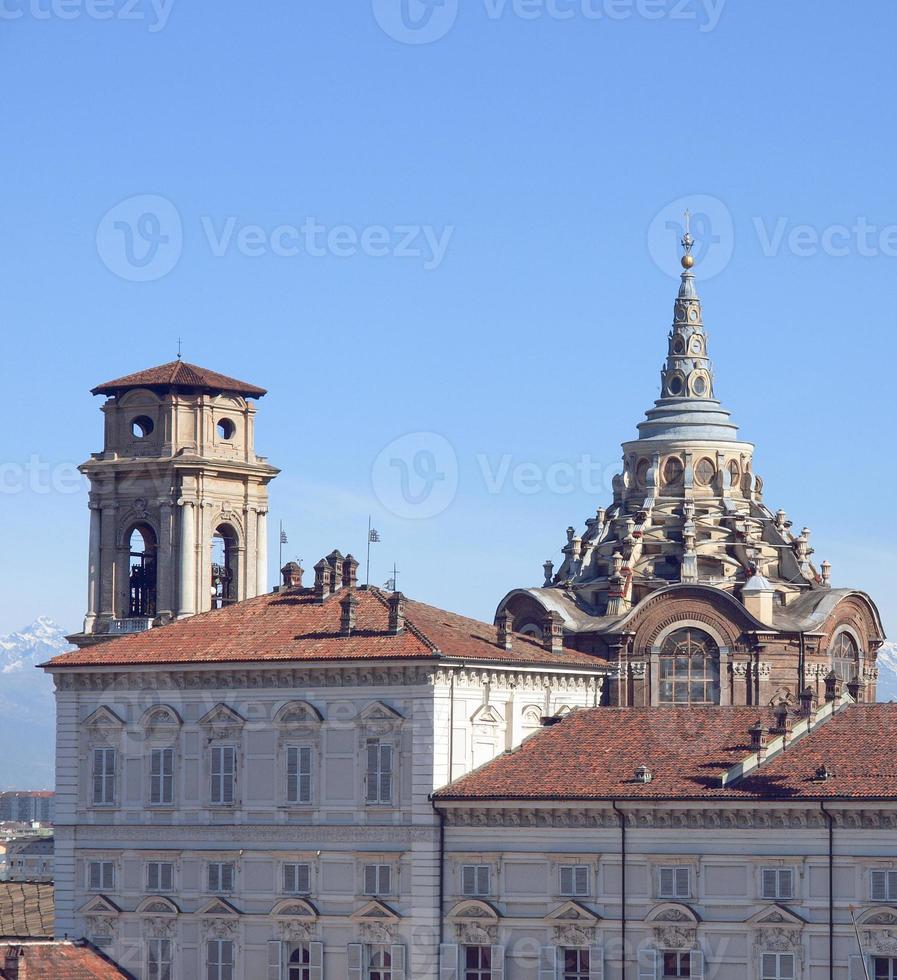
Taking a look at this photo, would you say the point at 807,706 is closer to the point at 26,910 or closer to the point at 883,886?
the point at 883,886

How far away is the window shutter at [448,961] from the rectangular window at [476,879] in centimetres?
138

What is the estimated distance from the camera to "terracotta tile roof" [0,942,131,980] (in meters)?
72.7

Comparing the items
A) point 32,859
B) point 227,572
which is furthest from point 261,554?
point 32,859

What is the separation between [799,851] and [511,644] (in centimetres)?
1325

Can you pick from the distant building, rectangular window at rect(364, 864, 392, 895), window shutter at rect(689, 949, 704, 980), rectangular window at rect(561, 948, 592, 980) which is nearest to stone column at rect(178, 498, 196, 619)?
rectangular window at rect(364, 864, 392, 895)

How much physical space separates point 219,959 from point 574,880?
33.1 ft

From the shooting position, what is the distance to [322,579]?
79.4 meters

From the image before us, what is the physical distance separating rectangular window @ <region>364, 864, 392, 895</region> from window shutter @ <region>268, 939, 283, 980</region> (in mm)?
2660

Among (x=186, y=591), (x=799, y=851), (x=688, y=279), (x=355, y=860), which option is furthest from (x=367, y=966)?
(x=688, y=279)

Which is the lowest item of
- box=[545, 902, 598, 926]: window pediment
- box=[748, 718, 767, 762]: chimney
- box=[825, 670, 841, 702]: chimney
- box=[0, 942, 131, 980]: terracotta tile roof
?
box=[0, 942, 131, 980]: terracotta tile roof

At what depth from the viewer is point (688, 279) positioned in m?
106

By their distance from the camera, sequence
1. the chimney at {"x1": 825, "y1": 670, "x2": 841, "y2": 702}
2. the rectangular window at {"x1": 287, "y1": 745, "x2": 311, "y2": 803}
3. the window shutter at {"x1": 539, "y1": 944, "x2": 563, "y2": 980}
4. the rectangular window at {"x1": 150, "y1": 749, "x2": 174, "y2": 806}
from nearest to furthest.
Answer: the window shutter at {"x1": 539, "y1": 944, "x2": 563, "y2": 980}, the rectangular window at {"x1": 287, "y1": 745, "x2": 311, "y2": 803}, the chimney at {"x1": 825, "y1": 670, "x2": 841, "y2": 702}, the rectangular window at {"x1": 150, "y1": 749, "x2": 174, "y2": 806}

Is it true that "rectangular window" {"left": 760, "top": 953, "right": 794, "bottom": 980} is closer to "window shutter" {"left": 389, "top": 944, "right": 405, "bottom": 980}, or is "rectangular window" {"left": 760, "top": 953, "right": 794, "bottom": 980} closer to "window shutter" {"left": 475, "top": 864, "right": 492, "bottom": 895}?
"window shutter" {"left": 475, "top": 864, "right": 492, "bottom": 895}

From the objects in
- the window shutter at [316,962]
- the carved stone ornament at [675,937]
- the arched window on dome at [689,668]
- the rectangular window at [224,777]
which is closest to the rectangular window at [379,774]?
the window shutter at [316,962]
